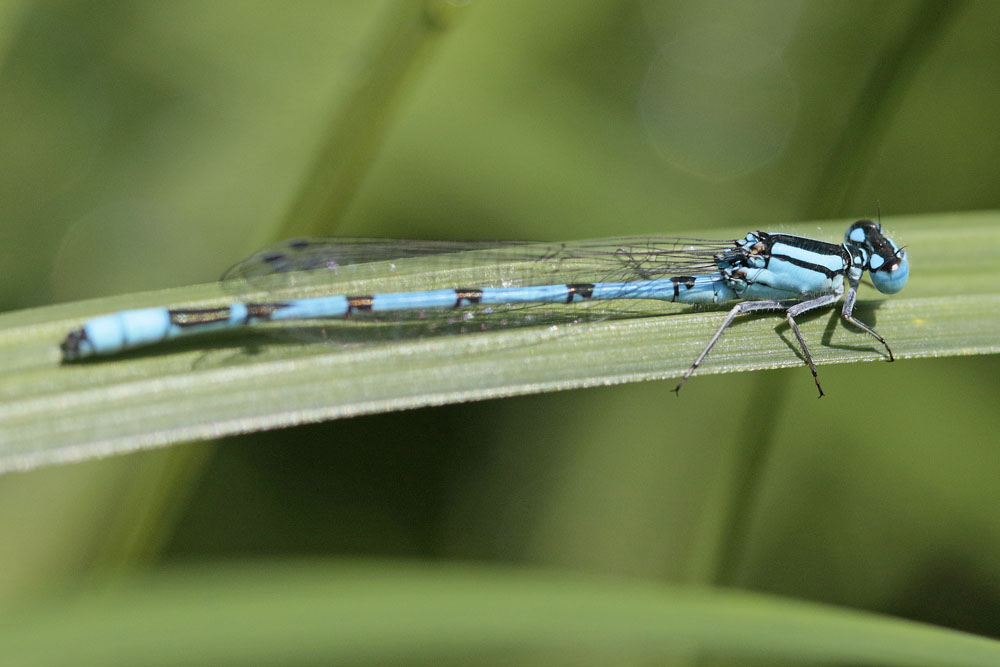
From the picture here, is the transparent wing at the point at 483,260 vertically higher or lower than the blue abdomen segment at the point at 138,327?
higher

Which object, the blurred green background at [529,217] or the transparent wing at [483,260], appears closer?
the transparent wing at [483,260]

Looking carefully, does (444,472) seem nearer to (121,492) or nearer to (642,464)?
(642,464)

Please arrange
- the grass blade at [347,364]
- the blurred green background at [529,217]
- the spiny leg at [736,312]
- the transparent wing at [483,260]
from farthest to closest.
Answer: the blurred green background at [529,217] → the transparent wing at [483,260] → the spiny leg at [736,312] → the grass blade at [347,364]

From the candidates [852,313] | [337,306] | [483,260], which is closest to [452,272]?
[483,260]

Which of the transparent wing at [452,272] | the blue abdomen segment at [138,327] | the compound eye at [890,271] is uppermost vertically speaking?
the compound eye at [890,271]

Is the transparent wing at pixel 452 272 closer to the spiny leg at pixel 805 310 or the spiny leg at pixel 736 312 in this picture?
the spiny leg at pixel 736 312

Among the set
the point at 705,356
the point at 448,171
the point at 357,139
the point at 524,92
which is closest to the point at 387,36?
the point at 357,139

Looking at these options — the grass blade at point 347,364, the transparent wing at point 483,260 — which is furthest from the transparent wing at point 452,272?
the grass blade at point 347,364

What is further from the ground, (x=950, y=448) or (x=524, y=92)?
(x=524, y=92)

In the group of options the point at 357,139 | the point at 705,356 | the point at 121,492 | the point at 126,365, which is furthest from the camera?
the point at 121,492
